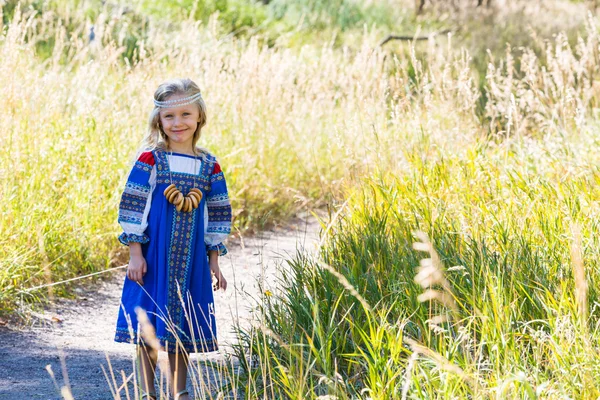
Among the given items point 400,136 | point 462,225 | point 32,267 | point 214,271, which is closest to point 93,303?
point 32,267

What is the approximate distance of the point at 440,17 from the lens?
60.4ft

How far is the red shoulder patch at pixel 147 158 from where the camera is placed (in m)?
3.44

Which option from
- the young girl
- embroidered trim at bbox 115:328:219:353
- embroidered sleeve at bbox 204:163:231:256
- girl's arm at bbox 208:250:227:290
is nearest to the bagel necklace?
the young girl

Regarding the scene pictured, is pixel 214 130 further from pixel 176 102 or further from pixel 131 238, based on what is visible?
pixel 131 238

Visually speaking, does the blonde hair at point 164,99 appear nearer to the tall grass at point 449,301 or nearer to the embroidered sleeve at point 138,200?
the embroidered sleeve at point 138,200

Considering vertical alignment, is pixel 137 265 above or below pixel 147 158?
below

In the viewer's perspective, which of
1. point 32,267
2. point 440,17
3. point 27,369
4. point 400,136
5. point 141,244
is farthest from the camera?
point 440,17

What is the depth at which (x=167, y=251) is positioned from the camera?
3.40m

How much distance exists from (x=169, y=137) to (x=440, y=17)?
51.6ft

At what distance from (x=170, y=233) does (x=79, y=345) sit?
137 cm

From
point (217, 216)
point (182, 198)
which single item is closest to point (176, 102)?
point (182, 198)

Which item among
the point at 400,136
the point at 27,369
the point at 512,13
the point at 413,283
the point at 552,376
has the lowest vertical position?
the point at 27,369

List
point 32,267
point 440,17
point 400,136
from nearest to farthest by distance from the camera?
point 32,267, point 400,136, point 440,17

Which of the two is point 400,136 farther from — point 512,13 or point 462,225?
point 512,13
